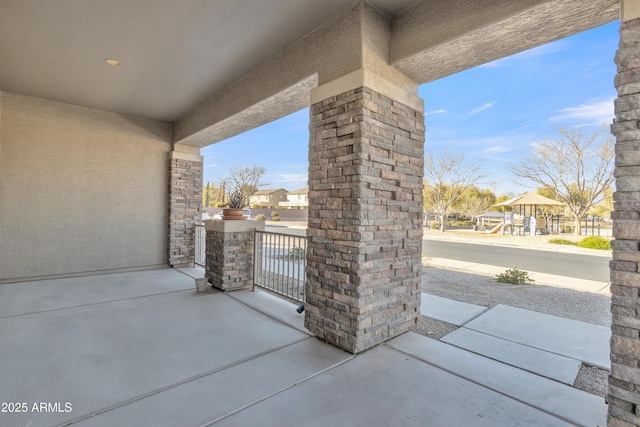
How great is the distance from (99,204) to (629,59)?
6987mm

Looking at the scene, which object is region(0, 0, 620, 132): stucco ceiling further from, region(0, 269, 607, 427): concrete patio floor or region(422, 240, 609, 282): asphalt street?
region(422, 240, 609, 282): asphalt street

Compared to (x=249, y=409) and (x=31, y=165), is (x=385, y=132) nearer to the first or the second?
(x=249, y=409)

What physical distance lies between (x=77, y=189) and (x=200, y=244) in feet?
7.60

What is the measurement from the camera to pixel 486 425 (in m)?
1.74

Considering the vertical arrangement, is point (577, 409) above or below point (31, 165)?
below

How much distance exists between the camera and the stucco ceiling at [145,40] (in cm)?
269

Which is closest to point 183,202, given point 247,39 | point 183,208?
point 183,208

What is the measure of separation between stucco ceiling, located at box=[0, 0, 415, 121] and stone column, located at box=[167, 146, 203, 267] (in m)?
1.73

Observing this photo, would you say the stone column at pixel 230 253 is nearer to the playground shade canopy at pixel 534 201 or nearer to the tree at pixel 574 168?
the tree at pixel 574 168

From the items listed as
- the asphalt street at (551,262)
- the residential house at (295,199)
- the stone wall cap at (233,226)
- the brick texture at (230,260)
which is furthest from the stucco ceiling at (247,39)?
the residential house at (295,199)

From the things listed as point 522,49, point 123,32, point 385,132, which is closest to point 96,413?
point 385,132

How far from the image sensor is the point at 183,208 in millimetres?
6230

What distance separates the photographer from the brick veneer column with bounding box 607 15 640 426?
1531 mm

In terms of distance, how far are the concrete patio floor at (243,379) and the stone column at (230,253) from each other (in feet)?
3.70
